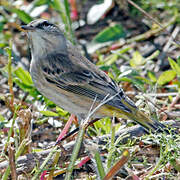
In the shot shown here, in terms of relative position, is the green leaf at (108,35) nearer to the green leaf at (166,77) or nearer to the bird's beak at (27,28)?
the green leaf at (166,77)

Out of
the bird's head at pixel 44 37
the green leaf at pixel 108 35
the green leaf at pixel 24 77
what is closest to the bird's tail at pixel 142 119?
the bird's head at pixel 44 37

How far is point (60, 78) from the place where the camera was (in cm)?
466

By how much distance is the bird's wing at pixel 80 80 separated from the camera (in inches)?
181

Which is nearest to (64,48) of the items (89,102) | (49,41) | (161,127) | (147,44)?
(49,41)

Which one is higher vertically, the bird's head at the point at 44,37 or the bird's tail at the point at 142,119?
the bird's head at the point at 44,37

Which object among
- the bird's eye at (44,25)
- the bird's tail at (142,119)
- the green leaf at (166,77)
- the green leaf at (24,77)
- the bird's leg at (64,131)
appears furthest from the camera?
the green leaf at (166,77)

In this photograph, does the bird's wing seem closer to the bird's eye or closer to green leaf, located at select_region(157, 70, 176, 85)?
the bird's eye

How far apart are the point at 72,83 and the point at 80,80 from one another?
0.31ft

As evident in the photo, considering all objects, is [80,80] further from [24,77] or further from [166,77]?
[166,77]

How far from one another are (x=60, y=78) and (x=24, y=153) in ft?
2.97

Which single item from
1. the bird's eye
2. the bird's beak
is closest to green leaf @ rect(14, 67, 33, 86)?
the bird's eye

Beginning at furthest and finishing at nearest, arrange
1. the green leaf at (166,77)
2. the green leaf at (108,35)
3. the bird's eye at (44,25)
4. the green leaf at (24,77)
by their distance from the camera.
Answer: the green leaf at (108,35) → the green leaf at (166,77) → the green leaf at (24,77) → the bird's eye at (44,25)

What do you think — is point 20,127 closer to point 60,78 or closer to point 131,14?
point 60,78

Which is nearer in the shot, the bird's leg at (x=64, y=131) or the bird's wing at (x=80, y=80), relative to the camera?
the bird's leg at (x=64, y=131)
